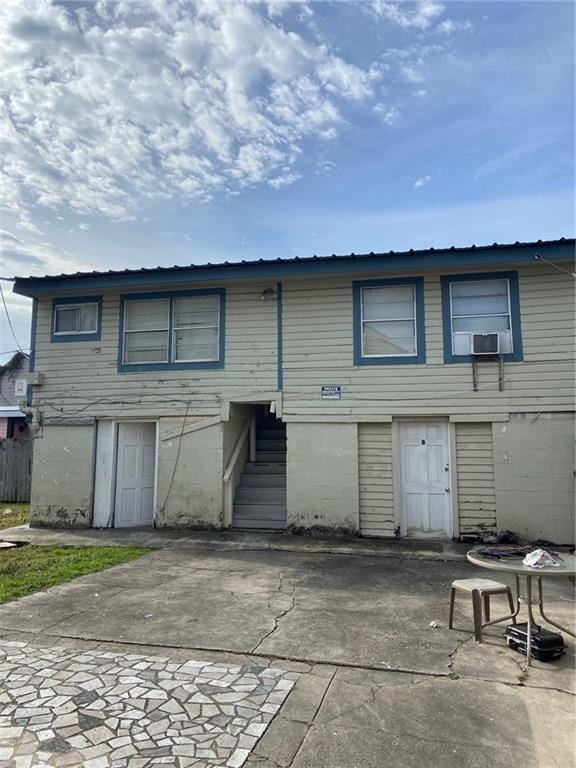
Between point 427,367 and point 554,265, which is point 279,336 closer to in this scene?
point 427,367

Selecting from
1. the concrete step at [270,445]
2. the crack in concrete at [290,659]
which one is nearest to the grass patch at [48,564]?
the crack in concrete at [290,659]

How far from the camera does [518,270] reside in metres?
9.20

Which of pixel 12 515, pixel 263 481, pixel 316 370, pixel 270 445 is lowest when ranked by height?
pixel 12 515

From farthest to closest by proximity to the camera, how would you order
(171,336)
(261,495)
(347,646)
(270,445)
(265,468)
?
(270,445), (265,468), (171,336), (261,495), (347,646)

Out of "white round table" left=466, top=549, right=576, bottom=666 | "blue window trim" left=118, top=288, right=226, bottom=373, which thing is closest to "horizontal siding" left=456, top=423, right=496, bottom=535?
"white round table" left=466, top=549, right=576, bottom=666

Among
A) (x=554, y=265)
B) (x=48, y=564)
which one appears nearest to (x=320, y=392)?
(x=554, y=265)

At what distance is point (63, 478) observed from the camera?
10695mm

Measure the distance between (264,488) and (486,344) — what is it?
5342mm

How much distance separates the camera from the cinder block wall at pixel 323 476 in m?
9.39

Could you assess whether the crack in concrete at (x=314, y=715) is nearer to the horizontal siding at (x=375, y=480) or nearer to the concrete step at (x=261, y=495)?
the horizontal siding at (x=375, y=480)

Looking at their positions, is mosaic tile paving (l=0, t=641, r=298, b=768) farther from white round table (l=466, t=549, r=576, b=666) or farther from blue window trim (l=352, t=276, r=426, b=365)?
blue window trim (l=352, t=276, r=426, b=365)

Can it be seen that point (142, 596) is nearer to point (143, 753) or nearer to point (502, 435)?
point (143, 753)

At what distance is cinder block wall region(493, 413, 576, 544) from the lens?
866 centimetres

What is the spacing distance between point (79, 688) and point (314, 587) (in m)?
3.27
